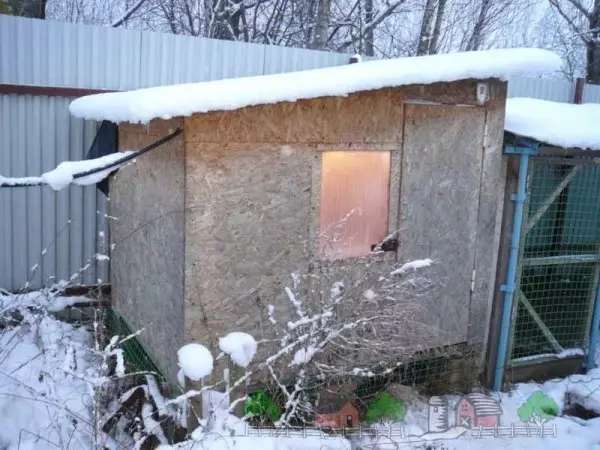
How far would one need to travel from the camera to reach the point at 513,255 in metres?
5.45

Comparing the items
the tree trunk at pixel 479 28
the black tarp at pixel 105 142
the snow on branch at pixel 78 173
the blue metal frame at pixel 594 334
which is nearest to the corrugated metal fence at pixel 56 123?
the black tarp at pixel 105 142

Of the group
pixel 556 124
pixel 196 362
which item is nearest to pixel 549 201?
pixel 556 124

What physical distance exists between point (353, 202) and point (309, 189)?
17.5 inches

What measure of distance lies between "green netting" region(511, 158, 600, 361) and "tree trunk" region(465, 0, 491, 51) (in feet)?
41.0

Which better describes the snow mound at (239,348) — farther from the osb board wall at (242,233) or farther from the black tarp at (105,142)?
the black tarp at (105,142)

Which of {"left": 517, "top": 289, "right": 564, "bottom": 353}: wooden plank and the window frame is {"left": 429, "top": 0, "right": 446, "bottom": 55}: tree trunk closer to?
{"left": 517, "top": 289, "right": 564, "bottom": 353}: wooden plank

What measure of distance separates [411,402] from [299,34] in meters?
11.7

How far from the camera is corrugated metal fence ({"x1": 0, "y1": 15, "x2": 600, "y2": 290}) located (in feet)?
19.1

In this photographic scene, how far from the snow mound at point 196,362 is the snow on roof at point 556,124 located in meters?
3.49

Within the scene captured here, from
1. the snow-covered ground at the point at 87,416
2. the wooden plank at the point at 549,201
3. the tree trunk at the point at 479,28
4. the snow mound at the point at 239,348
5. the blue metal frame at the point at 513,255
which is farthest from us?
the tree trunk at the point at 479,28

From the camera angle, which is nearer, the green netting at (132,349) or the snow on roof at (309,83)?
the snow on roof at (309,83)

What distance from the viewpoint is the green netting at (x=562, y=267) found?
6.12 m

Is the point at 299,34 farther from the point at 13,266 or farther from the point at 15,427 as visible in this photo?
the point at 15,427

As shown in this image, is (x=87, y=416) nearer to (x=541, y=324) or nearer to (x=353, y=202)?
(x=353, y=202)
